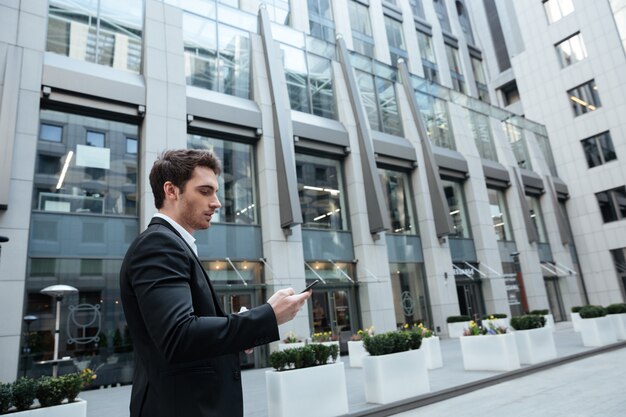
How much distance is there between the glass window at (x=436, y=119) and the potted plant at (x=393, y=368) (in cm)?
1914

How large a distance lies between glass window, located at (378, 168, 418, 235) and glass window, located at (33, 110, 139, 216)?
43.7ft

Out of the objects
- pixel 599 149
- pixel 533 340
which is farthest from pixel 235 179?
pixel 599 149

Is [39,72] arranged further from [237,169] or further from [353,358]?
[353,358]

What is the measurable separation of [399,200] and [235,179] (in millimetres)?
10111

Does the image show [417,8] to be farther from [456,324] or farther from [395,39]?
[456,324]

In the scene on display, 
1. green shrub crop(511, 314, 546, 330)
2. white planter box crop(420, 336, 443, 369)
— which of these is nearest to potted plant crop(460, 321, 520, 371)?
green shrub crop(511, 314, 546, 330)

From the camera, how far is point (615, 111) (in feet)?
104

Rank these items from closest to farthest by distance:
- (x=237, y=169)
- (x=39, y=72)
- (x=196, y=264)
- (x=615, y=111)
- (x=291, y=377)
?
(x=196, y=264) → (x=291, y=377) → (x=39, y=72) → (x=237, y=169) → (x=615, y=111)

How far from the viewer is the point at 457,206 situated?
87.4ft

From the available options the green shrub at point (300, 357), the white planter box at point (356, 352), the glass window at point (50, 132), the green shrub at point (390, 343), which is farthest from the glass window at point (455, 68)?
the green shrub at point (300, 357)

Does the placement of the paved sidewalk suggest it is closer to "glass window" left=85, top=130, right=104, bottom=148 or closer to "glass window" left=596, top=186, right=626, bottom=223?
"glass window" left=85, top=130, right=104, bottom=148

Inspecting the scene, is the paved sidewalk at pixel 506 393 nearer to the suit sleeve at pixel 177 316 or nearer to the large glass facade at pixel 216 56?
the suit sleeve at pixel 177 316

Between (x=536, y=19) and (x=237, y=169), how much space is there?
3282 cm

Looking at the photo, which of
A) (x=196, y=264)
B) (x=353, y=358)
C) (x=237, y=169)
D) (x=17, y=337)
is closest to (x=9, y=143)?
(x=17, y=337)
